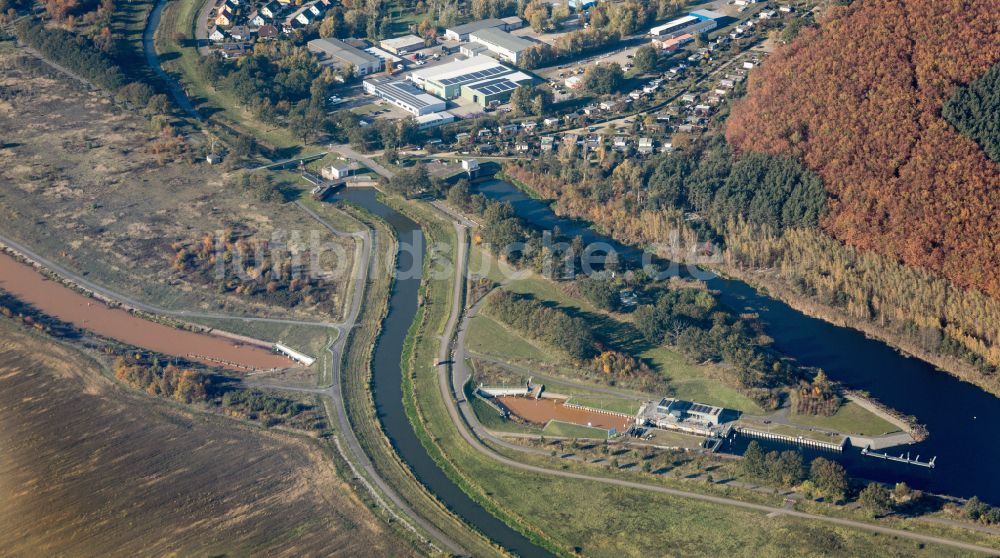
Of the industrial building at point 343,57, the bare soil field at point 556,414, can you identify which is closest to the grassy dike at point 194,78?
the industrial building at point 343,57

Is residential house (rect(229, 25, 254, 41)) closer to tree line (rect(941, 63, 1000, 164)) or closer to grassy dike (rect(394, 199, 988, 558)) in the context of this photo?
grassy dike (rect(394, 199, 988, 558))

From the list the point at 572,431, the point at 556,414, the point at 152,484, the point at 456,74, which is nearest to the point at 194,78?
the point at 456,74

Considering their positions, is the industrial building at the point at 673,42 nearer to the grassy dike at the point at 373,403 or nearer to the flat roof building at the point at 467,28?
the flat roof building at the point at 467,28

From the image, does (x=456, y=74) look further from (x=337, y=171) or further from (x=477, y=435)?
(x=477, y=435)

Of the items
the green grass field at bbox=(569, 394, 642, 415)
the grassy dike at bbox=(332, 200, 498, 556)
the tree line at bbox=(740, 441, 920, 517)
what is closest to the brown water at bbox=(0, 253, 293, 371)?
the grassy dike at bbox=(332, 200, 498, 556)

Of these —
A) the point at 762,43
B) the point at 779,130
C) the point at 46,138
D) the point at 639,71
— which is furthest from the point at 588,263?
the point at 46,138

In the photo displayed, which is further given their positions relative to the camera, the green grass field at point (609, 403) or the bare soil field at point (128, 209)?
the bare soil field at point (128, 209)

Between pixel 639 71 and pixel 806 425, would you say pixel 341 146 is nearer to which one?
pixel 639 71

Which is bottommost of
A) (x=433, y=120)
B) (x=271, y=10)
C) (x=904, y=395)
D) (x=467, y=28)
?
(x=904, y=395)
